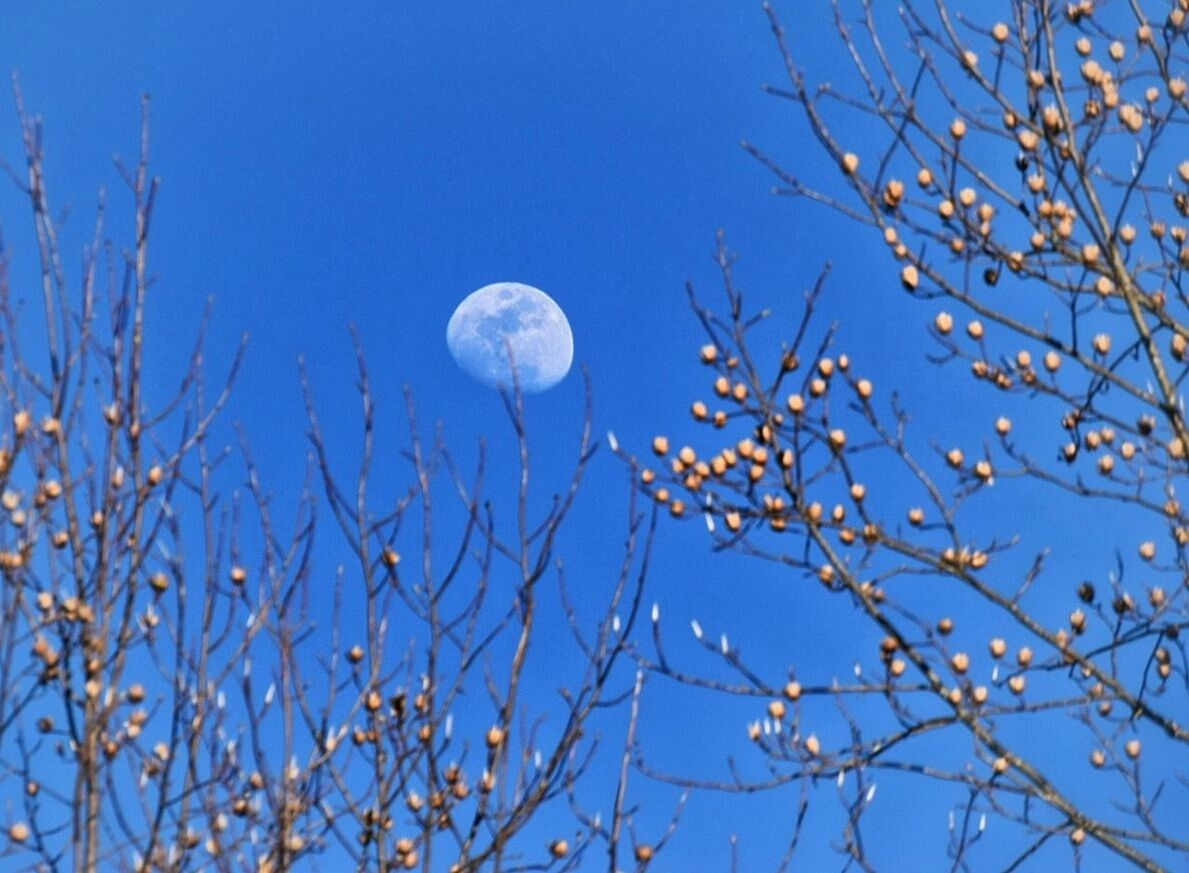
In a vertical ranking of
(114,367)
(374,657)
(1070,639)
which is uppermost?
(114,367)

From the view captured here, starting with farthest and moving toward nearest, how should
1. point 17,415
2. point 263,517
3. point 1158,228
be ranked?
point 1158,228, point 263,517, point 17,415

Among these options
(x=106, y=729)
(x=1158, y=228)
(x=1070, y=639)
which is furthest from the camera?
(x=1158, y=228)

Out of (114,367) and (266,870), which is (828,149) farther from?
(266,870)

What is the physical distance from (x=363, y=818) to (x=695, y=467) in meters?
2.30

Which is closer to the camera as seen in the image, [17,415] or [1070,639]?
[17,415]

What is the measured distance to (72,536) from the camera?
4574mm

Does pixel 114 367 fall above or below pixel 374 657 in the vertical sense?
above

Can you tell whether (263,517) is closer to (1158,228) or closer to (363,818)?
(363,818)

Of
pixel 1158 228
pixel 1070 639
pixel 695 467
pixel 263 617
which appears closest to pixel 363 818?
pixel 263 617

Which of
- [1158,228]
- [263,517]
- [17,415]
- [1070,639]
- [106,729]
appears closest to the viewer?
[106,729]

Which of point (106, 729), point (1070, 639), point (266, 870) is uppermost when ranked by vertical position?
point (1070, 639)

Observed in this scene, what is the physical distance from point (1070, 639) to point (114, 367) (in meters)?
4.12

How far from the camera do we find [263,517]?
509 centimetres

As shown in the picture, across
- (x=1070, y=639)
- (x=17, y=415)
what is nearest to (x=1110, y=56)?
(x=1070, y=639)
